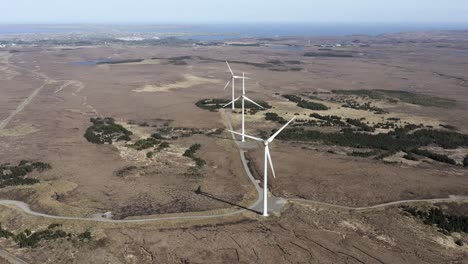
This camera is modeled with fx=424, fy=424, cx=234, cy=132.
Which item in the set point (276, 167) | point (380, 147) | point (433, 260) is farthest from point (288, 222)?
point (380, 147)

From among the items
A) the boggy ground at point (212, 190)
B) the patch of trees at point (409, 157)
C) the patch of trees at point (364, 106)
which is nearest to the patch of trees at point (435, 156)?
the patch of trees at point (409, 157)

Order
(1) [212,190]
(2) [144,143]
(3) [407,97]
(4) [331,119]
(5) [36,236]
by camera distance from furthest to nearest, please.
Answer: (3) [407,97]
(4) [331,119]
(2) [144,143]
(1) [212,190]
(5) [36,236]

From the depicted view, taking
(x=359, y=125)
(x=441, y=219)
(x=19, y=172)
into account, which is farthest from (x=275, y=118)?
(x=19, y=172)

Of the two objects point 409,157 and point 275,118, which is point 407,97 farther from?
point 409,157

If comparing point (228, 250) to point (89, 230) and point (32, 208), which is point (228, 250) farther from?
point (32, 208)

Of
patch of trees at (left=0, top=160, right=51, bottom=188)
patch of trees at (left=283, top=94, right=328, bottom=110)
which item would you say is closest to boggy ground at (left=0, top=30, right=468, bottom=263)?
patch of trees at (left=0, top=160, right=51, bottom=188)

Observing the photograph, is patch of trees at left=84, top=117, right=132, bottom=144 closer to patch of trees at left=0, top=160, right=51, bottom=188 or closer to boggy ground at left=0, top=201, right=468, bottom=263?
patch of trees at left=0, top=160, right=51, bottom=188
